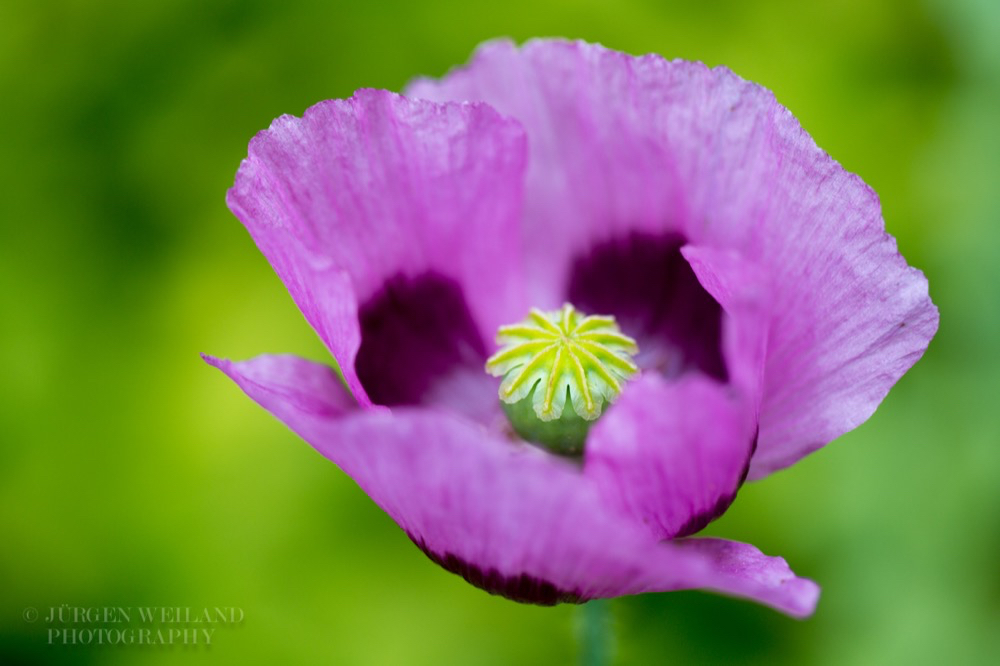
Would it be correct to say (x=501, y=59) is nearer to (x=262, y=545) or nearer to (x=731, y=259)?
(x=731, y=259)

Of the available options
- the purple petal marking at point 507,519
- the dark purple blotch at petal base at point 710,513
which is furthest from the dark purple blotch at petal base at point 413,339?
the dark purple blotch at petal base at point 710,513

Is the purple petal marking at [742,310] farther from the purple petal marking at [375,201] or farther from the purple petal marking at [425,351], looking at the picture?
the purple petal marking at [425,351]


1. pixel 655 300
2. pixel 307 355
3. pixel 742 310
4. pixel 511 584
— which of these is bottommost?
pixel 511 584

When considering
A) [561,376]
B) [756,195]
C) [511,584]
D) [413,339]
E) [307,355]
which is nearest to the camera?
[511,584]

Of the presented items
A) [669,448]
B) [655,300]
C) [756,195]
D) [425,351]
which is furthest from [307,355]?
[669,448]

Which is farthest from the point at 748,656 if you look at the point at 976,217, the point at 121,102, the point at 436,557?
the point at 121,102

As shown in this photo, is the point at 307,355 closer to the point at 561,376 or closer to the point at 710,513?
the point at 561,376
